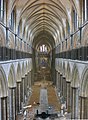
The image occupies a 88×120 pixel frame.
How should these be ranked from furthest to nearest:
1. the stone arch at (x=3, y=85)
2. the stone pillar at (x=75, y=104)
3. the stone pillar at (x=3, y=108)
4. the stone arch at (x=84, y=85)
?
1. the stone pillar at (x=75, y=104)
2. the stone arch at (x=3, y=85)
3. the stone pillar at (x=3, y=108)
4. the stone arch at (x=84, y=85)

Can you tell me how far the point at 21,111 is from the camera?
2661 cm

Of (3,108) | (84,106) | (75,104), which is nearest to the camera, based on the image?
(84,106)

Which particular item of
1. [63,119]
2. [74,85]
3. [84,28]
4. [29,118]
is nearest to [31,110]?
[29,118]

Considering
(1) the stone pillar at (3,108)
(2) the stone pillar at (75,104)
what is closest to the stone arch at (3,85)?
(1) the stone pillar at (3,108)

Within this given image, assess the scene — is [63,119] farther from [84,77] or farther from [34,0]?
[34,0]

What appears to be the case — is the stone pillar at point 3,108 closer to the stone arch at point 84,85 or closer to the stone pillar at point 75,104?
the stone arch at point 84,85

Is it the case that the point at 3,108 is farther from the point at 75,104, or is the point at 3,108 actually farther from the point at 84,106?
the point at 75,104

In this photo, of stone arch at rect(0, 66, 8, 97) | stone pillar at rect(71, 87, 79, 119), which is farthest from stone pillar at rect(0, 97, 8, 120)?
stone pillar at rect(71, 87, 79, 119)

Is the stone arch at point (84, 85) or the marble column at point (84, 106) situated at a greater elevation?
the stone arch at point (84, 85)

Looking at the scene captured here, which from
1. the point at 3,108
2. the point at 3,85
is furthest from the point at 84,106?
the point at 3,85

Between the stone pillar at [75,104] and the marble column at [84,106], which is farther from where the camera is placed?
the stone pillar at [75,104]

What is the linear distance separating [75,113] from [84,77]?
7260 millimetres

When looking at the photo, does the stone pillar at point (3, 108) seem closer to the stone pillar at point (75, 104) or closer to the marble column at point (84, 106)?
the marble column at point (84, 106)

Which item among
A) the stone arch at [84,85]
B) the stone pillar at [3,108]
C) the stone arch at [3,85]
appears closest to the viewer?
the stone arch at [84,85]
